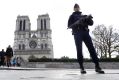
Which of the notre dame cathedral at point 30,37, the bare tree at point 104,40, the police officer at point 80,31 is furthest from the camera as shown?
the notre dame cathedral at point 30,37

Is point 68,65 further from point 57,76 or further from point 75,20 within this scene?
point 57,76

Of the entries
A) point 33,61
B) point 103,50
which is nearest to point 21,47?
point 103,50

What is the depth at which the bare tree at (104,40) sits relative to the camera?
53.4 m

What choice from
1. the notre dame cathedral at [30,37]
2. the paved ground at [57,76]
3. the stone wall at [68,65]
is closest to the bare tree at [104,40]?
the stone wall at [68,65]

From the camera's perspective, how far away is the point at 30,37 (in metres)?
123

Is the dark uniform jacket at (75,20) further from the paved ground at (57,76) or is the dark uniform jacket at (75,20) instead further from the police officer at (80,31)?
the paved ground at (57,76)

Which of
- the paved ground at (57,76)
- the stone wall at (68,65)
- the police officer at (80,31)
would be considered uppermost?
the police officer at (80,31)

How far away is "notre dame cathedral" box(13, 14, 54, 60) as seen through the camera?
11875 centimetres

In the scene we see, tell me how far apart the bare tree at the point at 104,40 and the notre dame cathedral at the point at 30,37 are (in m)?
65.1

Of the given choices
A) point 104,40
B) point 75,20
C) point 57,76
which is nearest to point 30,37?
point 104,40

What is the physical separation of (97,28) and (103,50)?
4.30 meters

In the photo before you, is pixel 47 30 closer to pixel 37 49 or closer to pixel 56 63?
pixel 37 49

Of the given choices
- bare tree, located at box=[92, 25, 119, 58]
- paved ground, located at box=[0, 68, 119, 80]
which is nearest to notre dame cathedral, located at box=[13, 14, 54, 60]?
bare tree, located at box=[92, 25, 119, 58]

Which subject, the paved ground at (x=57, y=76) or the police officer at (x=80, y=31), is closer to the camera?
the paved ground at (x=57, y=76)
